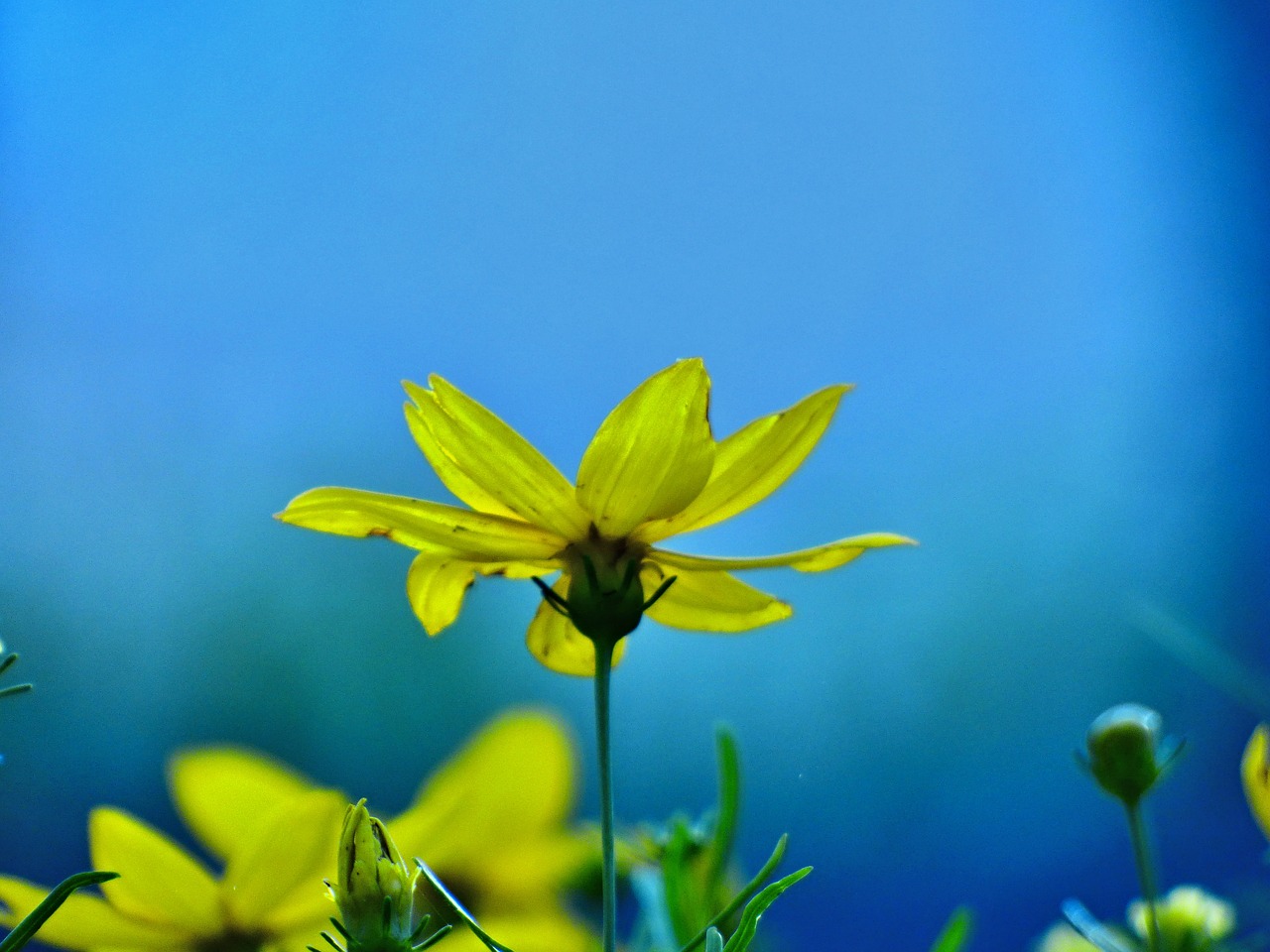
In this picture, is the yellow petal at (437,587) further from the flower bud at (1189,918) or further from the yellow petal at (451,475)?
the flower bud at (1189,918)

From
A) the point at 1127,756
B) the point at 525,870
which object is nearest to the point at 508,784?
the point at 525,870

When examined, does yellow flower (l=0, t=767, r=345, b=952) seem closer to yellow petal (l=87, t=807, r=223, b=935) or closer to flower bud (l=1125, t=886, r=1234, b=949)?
yellow petal (l=87, t=807, r=223, b=935)

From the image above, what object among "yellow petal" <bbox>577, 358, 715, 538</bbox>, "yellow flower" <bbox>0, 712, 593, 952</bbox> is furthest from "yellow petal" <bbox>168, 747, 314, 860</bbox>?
"yellow petal" <bbox>577, 358, 715, 538</bbox>

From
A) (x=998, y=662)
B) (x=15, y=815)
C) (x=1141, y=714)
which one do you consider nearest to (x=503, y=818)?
(x=1141, y=714)

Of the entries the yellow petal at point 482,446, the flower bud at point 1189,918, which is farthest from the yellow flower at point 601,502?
the flower bud at point 1189,918

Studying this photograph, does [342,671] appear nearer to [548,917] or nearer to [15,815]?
[15,815]

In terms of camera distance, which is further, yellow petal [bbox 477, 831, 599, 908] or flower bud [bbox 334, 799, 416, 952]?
yellow petal [bbox 477, 831, 599, 908]

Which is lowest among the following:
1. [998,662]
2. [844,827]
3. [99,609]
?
[844,827]
